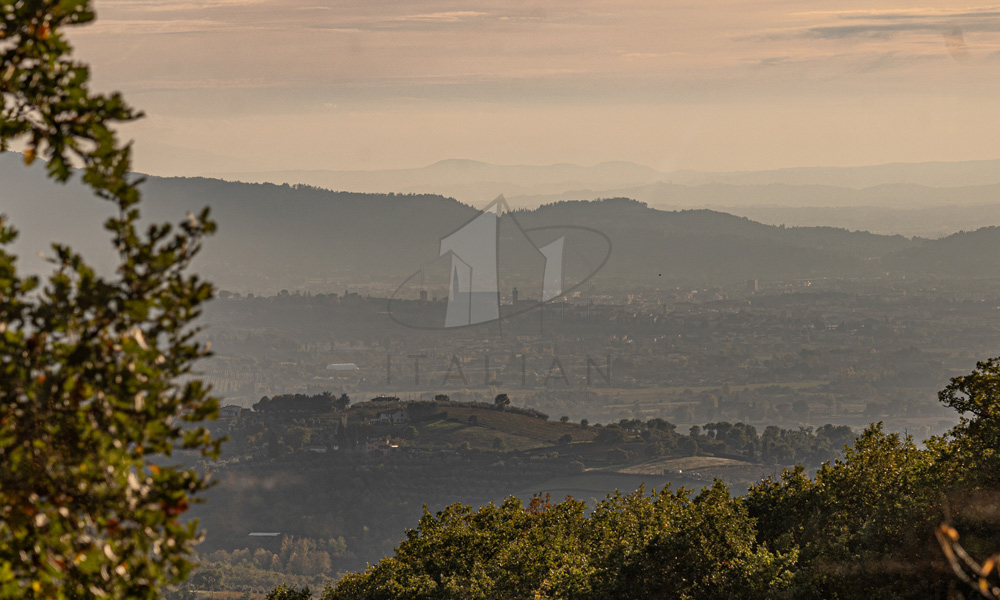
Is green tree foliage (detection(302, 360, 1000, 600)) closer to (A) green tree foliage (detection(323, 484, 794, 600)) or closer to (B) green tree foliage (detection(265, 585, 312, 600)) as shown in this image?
(A) green tree foliage (detection(323, 484, 794, 600))

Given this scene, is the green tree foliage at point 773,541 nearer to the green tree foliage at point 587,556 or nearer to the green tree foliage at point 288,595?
the green tree foliage at point 587,556

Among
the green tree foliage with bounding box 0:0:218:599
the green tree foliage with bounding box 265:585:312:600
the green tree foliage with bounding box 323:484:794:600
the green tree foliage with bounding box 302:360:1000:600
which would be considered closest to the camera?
the green tree foliage with bounding box 0:0:218:599

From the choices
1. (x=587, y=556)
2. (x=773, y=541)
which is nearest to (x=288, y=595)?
(x=587, y=556)

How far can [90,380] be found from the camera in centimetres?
696

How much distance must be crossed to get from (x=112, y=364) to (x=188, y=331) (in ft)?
1.91

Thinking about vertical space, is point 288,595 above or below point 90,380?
below

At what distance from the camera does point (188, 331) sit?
7230mm

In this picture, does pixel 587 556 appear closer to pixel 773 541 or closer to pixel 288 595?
pixel 773 541

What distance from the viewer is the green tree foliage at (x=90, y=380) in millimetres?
6598

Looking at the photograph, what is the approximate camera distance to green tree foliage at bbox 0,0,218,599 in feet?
21.6

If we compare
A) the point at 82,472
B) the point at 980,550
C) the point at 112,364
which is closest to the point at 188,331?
the point at 112,364

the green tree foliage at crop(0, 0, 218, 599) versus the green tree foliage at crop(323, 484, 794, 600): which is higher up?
the green tree foliage at crop(0, 0, 218, 599)

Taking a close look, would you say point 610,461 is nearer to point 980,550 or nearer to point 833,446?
point 833,446

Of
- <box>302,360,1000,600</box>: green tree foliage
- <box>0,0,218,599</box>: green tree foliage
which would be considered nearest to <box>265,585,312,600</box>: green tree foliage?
<box>302,360,1000,600</box>: green tree foliage
